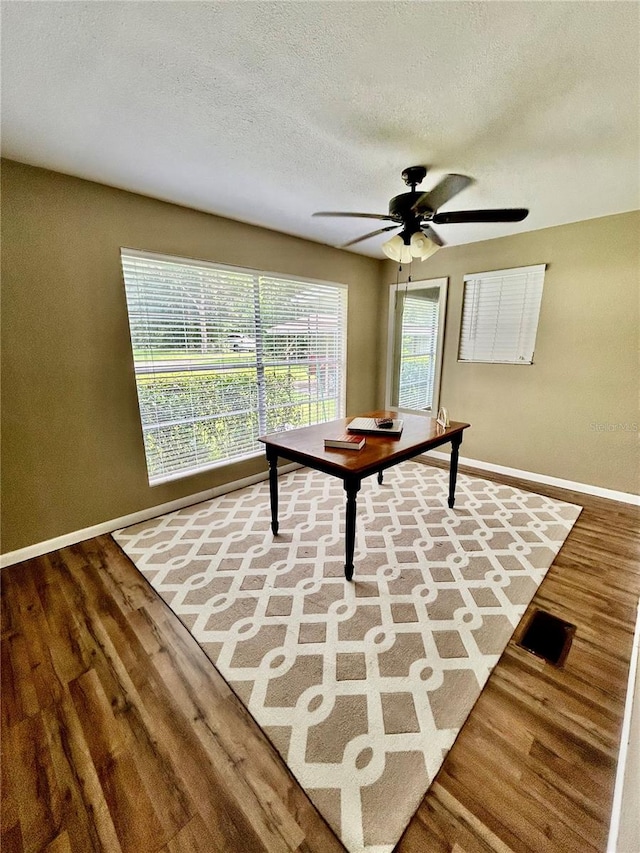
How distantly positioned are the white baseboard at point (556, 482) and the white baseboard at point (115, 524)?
7.80 feet

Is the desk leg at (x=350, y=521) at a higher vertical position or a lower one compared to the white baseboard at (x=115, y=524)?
higher

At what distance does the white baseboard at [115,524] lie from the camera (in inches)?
84.1

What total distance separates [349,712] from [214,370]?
251 cm

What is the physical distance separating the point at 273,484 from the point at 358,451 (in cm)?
69

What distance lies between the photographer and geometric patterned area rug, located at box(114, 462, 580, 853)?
3.63 feet

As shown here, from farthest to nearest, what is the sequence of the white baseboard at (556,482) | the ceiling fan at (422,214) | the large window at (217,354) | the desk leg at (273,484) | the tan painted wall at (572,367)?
1. the white baseboard at (556,482)
2. the tan painted wall at (572,367)
3. the large window at (217,354)
4. the desk leg at (273,484)
5. the ceiling fan at (422,214)

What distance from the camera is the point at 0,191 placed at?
1840 millimetres

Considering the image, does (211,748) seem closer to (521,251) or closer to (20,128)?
(20,128)

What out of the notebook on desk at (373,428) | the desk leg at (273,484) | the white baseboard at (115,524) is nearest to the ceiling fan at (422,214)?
the notebook on desk at (373,428)

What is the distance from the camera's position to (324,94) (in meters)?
1.40

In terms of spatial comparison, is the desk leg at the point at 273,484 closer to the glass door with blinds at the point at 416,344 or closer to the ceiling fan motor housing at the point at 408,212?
the ceiling fan motor housing at the point at 408,212

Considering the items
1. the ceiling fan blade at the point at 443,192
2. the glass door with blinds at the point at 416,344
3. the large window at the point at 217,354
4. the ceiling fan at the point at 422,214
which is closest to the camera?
the ceiling fan blade at the point at 443,192

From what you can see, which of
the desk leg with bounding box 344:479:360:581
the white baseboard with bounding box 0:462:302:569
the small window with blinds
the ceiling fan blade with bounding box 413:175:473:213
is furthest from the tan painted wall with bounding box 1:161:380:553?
the small window with blinds

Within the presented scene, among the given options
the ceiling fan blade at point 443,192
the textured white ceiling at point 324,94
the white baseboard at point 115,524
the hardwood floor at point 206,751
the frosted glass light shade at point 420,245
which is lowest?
the hardwood floor at point 206,751
